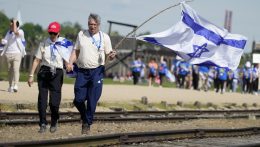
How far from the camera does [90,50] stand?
11336mm

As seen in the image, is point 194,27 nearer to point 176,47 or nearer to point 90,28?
point 176,47

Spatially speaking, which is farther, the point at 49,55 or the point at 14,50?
the point at 14,50

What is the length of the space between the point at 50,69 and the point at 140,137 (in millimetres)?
1920

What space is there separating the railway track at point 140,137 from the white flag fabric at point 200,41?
2.71 metres

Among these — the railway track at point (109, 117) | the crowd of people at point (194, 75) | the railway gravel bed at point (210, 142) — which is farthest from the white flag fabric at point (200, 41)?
the crowd of people at point (194, 75)

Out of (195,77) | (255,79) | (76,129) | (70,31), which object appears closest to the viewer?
(76,129)

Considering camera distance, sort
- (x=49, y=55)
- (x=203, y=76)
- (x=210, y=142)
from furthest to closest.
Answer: (x=203, y=76)
(x=210, y=142)
(x=49, y=55)

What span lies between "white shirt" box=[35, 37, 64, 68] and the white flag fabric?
4.38 metres

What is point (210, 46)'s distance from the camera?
1636cm

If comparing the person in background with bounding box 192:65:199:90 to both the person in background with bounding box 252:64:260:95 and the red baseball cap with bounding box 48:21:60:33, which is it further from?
the red baseball cap with bounding box 48:21:60:33

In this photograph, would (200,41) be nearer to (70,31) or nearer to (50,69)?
(50,69)

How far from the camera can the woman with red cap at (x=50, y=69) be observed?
1139 centimetres

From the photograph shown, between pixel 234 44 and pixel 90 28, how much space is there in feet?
19.7

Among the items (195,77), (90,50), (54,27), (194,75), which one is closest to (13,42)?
(54,27)
